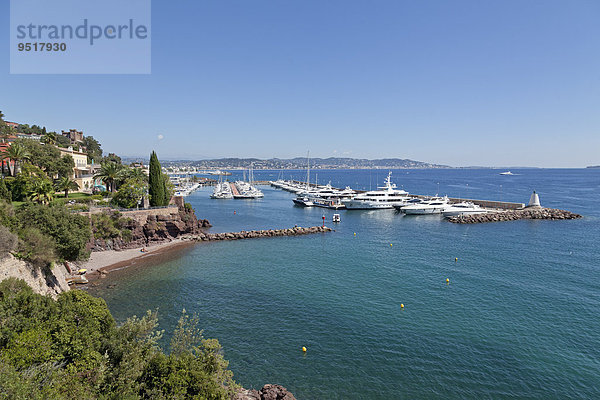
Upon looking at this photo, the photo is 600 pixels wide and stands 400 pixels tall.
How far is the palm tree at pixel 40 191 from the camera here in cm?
4051

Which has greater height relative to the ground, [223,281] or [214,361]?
[214,361]

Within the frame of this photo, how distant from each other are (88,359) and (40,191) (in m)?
36.1

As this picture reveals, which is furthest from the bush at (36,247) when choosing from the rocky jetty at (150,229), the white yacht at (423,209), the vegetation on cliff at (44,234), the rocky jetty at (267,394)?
the white yacht at (423,209)

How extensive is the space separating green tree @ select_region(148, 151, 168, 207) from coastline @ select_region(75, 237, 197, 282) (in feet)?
26.9

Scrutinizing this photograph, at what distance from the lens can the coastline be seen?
3753 centimetres

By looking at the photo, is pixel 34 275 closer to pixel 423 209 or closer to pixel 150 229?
pixel 150 229

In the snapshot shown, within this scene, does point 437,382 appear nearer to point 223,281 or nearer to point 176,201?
point 223,281

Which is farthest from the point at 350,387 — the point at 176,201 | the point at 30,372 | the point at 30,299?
the point at 176,201

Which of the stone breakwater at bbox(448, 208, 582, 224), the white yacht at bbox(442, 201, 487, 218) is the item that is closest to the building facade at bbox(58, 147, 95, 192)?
the stone breakwater at bbox(448, 208, 582, 224)

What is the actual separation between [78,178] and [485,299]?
2883 inches

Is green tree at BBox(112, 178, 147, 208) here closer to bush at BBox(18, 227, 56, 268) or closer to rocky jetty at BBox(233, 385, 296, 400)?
bush at BBox(18, 227, 56, 268)

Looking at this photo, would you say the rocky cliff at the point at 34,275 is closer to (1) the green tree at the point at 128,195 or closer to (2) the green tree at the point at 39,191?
(2) the green tree at the point at 39,191

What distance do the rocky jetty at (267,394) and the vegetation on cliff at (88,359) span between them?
3.71 ft

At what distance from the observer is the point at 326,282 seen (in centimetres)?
3519
